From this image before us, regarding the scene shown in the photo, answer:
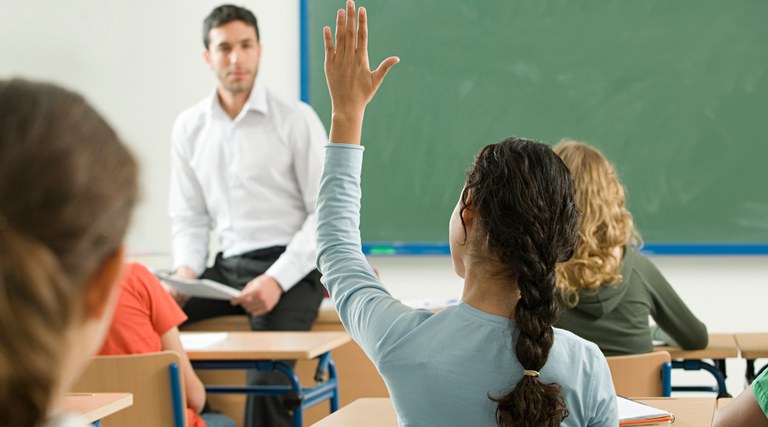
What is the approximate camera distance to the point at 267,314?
13.4 ft

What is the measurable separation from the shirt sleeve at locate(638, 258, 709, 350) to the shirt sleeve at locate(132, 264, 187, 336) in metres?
1.47

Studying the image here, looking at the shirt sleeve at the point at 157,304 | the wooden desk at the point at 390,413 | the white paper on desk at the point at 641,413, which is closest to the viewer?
the white paper on desk at the point at 641,413

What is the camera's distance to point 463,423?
4.85 feet

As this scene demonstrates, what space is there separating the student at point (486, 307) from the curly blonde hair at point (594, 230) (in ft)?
4.02

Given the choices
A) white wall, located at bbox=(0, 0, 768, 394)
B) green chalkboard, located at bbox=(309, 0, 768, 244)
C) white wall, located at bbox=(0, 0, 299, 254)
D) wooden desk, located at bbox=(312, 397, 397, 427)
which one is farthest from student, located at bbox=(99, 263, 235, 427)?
green chalkboard, located at bbox=(309, 0, 768, 244)

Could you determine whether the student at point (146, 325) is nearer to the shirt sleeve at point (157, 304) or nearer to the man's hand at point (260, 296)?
the shirt sleeve at point (157, 304)

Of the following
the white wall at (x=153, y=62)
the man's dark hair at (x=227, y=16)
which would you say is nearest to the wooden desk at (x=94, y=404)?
the man's dark hair at (x=227, y=16)

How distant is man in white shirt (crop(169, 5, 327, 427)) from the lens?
172 inches

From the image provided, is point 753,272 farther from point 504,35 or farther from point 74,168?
point 74,168

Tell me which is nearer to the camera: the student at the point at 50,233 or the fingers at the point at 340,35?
the student at the point at 50,233

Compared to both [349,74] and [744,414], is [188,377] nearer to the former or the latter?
[349,74]

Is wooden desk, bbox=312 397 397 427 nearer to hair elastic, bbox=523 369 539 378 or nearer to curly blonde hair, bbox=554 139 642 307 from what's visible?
hair elastic, bbox=523 369 539 378

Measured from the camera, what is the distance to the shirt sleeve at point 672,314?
9.95 feet

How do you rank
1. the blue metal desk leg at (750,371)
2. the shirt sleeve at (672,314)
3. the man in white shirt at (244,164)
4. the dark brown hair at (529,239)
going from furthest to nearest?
the man in white shirt at (244,164), the blue metal desk leg at (750,371), the shirt sleeve at (672,314), the dark brown hair at (529,239)
